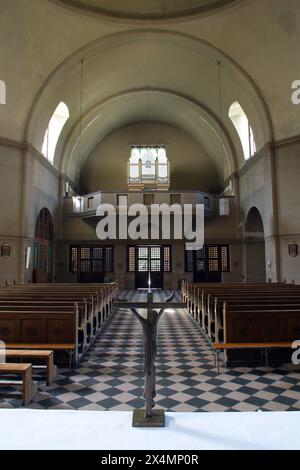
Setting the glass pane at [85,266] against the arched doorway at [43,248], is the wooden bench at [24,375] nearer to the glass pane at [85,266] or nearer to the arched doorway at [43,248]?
the arched doorway at [43,248]

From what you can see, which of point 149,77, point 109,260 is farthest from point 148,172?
point 109,260

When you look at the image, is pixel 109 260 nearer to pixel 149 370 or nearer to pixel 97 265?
pixel 97 265

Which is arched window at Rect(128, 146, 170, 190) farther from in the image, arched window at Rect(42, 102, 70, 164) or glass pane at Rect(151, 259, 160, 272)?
arched window at Rect(42, 102, 70, 164)

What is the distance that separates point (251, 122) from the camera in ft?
48.1

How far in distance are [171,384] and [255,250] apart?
537 inches

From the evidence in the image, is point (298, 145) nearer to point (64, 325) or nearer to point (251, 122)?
point (251, 122)

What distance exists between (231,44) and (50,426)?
1427 centimetres

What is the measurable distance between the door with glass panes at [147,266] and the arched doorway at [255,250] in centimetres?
472

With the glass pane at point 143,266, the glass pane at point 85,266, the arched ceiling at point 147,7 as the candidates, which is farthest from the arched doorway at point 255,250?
the arched ceiling at point 147,7

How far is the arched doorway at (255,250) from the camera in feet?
56.0

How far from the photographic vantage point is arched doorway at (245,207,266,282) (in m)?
17.1

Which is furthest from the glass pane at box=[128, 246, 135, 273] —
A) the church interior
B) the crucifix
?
the crucifix

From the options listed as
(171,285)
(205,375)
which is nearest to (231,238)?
(171,285)

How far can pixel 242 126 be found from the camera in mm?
16906
